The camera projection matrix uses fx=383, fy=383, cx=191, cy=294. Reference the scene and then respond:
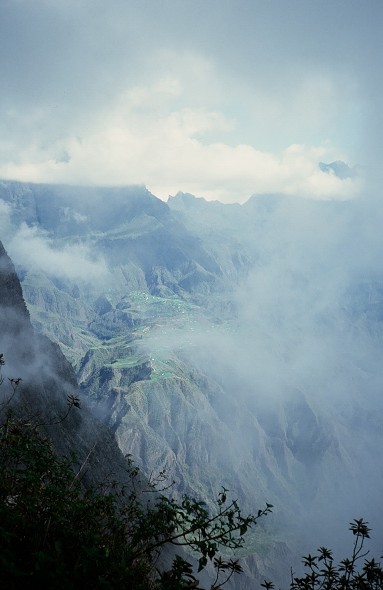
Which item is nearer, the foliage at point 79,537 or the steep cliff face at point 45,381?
the foliage at point 79,537

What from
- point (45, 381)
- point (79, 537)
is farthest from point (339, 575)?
point (45, 381)

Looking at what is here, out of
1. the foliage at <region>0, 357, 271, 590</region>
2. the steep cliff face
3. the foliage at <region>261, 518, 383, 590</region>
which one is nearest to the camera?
the foliage at <region>0, 357, 271, 590</region>

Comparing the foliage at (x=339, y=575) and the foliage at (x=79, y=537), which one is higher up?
the foliage at (x=339, y=575)

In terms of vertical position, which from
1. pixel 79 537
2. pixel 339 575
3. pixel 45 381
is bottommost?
pixel 79 537

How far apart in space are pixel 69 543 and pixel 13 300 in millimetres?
86207

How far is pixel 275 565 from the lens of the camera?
650ft

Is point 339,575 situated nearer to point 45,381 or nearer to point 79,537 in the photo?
point 79,537

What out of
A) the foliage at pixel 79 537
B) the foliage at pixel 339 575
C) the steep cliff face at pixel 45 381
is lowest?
the foliage at pixel 79 537

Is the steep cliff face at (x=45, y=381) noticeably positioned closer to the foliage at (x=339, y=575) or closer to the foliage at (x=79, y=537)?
the foliage at (x=79, y=537)

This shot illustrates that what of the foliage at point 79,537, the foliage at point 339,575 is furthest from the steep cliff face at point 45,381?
the foliage at point 339,575

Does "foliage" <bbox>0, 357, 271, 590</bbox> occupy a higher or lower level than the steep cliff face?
lower

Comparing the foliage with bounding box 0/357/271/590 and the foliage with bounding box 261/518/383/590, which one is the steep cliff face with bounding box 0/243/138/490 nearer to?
the foliage with bounding box 0/357/271/590

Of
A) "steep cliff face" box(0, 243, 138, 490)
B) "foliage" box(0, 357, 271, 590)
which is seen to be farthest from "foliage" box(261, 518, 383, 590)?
"steep cliff face" box(0, 243, 138, 490)

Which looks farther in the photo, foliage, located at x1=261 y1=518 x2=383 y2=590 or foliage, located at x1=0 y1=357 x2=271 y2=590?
foliage, located at x1=261 y1=518 x2=383 y2=590
